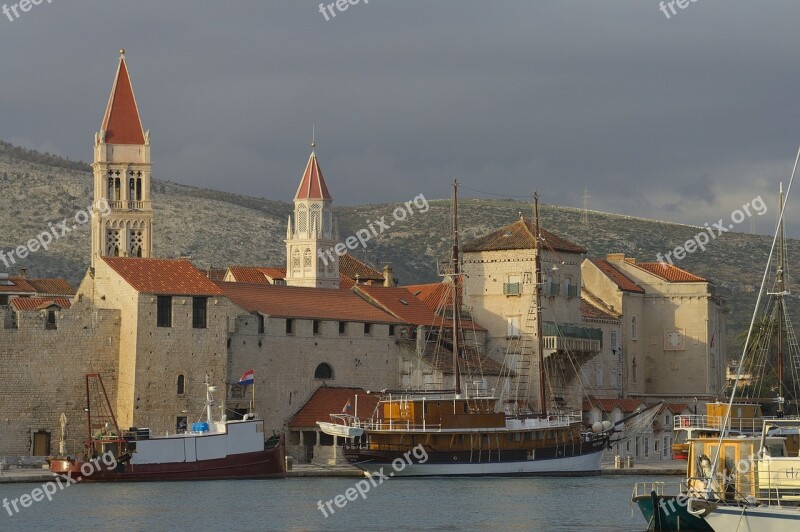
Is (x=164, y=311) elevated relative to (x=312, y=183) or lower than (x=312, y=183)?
lower

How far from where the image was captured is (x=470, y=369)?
9312cm

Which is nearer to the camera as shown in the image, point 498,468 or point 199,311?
point 199,311

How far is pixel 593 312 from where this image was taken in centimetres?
10356

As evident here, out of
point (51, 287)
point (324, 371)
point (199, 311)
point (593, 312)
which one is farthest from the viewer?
point (51, 287)

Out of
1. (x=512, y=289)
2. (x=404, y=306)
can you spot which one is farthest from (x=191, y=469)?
(x=512, y=289)

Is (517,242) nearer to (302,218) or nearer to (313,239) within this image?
(313,239)

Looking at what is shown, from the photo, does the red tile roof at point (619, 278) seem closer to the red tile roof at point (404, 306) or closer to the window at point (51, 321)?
the red tile roof at point (404, 306)

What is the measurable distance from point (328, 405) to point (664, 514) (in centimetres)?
3360

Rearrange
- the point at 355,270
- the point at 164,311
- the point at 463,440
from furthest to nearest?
1. the point at 355,270
2. the point at 463,440
3. the point at 164,311

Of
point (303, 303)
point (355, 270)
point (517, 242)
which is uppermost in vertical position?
point (355, 270)

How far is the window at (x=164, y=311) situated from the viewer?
81.8m

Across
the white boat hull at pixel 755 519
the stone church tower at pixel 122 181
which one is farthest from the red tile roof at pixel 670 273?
the white boat hull at pixel 755 519

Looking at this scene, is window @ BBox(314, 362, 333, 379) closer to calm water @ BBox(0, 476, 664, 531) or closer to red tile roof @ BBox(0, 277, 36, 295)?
calm water @ BBox(0, 476, 664, 531)

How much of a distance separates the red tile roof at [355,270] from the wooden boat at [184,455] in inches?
1368
